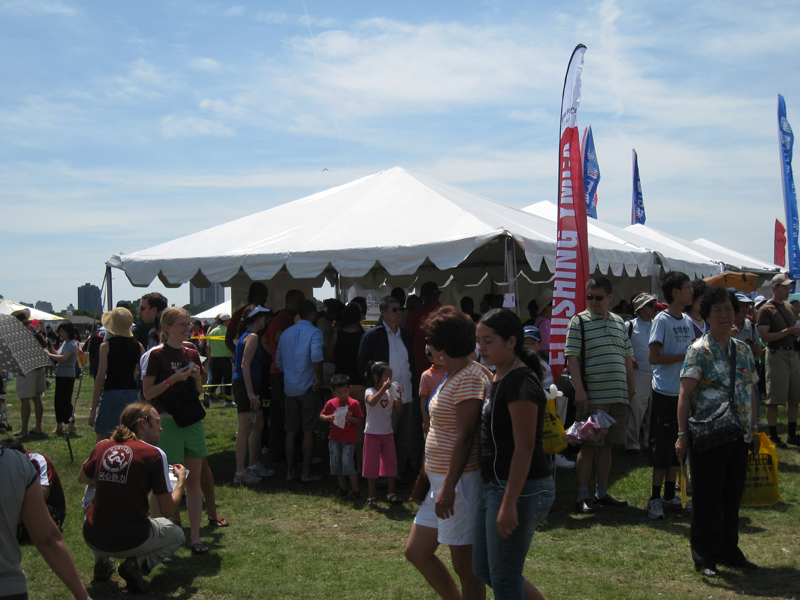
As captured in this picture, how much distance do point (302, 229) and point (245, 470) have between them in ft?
9.36

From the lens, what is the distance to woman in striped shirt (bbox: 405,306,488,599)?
9.10ft

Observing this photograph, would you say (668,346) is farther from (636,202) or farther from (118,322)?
(636,202)

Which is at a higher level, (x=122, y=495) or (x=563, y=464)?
(x=122, y=495)

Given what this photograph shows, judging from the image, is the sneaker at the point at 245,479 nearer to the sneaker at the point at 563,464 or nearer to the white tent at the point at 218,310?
the sneaker at the point at 563,464

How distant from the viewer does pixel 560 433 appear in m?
4.93

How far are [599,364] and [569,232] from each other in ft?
4.73

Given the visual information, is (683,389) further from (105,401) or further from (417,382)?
(105,401)

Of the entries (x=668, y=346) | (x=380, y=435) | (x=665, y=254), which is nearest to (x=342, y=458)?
(x=380, y=435)

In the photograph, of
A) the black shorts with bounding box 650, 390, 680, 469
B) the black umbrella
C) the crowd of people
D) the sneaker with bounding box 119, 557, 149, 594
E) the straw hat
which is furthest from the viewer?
the straw hat

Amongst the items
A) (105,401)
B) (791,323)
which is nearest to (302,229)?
(105,401)

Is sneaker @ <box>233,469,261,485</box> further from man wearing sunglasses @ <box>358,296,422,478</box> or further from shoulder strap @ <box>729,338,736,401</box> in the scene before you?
shoulder strap @ <box>729,338,736,401</box>

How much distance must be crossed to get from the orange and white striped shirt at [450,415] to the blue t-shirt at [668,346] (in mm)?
2827

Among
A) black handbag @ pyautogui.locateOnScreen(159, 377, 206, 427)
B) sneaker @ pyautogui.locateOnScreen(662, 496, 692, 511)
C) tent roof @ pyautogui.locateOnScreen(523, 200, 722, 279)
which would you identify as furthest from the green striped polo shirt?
tent roof @ pyautogui.locateOnScreen(523, 200, 722, 279)

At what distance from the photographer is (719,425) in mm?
3961
